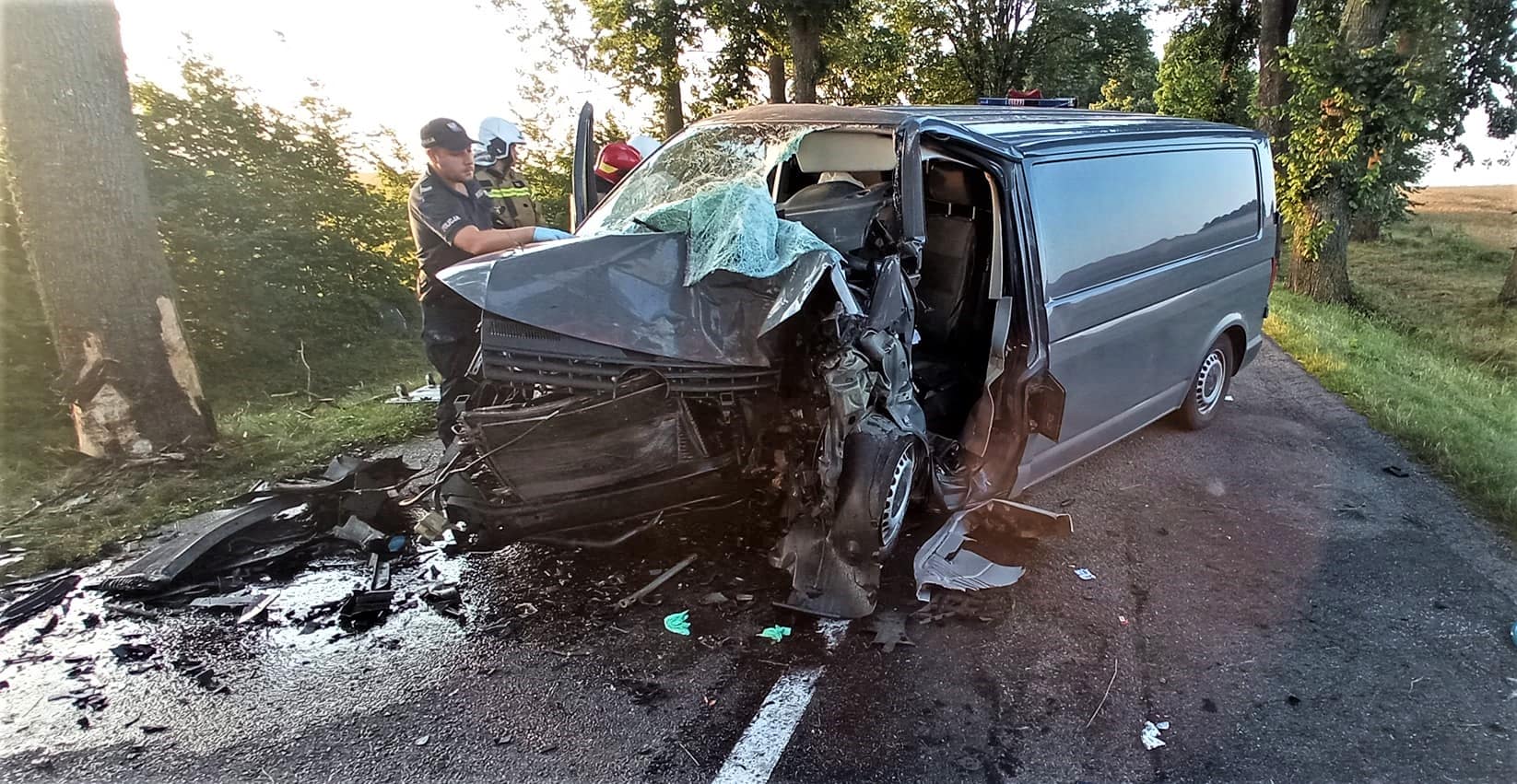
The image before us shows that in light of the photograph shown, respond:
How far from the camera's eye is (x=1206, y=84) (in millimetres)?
17609

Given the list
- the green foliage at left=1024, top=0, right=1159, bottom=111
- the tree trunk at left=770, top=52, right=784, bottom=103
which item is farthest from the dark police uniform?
the green foliage at left=1024, top=0, right=1159, bottom=111

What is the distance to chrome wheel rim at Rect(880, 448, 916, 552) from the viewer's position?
128 inches

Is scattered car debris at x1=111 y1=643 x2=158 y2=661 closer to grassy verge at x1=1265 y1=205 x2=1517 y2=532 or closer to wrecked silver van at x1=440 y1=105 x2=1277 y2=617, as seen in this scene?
wrecked silver van at x1=440 y1=105 x2=1277 y2=617

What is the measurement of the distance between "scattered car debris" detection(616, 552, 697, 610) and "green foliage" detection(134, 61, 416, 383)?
4.26 meters

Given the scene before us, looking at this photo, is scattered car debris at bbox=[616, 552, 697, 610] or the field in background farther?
the field in background

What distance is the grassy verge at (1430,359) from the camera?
4781 mm

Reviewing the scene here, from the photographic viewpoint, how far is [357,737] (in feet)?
8.14

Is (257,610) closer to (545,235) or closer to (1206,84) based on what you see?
(545,235)

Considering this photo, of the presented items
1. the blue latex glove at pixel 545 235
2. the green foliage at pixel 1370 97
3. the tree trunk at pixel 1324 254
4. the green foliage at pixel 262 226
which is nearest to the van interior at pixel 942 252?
the blue latex glove at pixel 545 235

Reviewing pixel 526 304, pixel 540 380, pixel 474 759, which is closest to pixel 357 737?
pixel 474 759

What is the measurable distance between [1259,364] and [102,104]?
8921 mm

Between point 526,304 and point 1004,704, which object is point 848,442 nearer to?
point 1004,704

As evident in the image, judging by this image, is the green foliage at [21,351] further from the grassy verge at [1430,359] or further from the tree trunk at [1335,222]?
the tree trunk at [1335,222]

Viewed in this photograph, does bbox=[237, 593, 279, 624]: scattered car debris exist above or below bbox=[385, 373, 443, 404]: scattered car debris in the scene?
below
